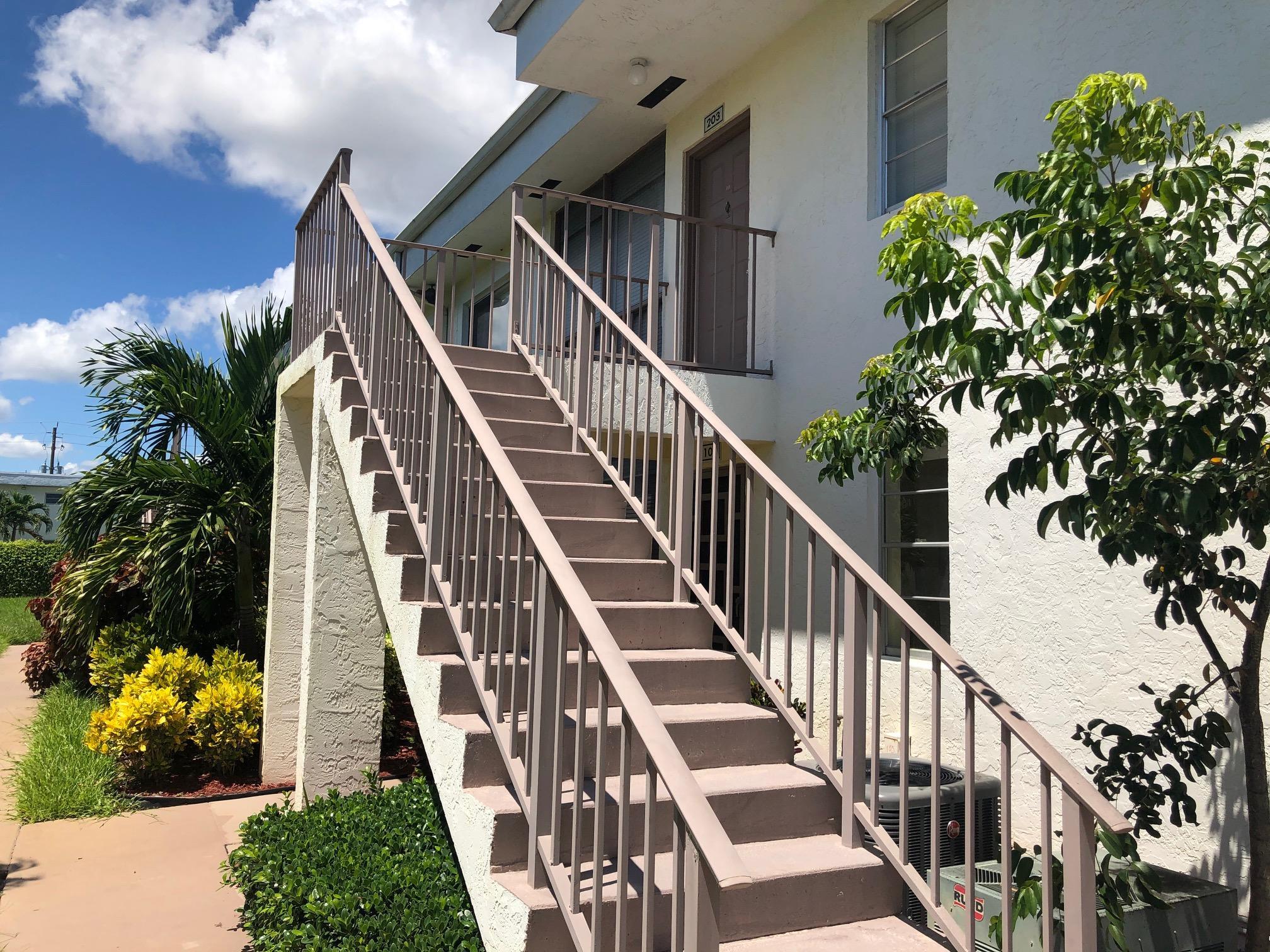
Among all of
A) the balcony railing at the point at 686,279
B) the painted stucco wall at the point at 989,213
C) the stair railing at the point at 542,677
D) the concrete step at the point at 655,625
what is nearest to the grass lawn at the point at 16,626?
the balcony railing at the point at 686,279

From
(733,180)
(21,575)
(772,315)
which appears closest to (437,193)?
(733,180)

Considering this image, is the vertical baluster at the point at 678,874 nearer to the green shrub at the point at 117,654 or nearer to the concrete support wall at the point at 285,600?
the concrete support wall at the point at 285,600

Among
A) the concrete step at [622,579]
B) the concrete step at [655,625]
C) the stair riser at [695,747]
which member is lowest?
the stair riser at [695,747]

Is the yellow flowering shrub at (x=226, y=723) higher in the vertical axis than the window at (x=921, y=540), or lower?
lower

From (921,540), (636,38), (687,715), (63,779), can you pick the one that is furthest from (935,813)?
(636,38)

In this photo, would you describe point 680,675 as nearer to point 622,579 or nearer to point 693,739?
point 693,739

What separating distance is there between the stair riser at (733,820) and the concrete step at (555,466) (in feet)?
7.03

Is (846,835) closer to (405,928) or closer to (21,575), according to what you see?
(405,928)

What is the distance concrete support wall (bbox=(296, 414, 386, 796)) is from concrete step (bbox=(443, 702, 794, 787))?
2.69 metres

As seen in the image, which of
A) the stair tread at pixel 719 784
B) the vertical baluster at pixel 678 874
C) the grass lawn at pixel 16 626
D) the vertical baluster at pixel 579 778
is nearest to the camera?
the vertical baluster at pixel 678 874

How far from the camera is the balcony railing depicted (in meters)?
7.02

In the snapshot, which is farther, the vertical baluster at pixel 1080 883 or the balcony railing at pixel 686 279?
the balcony railing at pixel 686 279

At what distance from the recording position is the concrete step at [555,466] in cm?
521

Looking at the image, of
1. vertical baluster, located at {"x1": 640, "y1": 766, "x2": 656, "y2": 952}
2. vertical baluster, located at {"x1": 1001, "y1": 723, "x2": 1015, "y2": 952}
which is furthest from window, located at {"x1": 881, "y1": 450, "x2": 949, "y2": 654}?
vertical baluster, located at {"x1": 640, "y1": 766, "x2": 656, "y2": 952}
